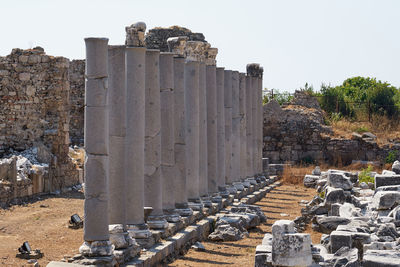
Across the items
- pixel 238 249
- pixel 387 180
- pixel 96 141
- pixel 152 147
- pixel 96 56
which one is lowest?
pixel 238 249

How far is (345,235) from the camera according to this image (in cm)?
948

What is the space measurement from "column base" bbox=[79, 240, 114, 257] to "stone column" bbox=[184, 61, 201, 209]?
237 inches

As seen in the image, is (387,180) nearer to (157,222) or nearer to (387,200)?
(387,200)

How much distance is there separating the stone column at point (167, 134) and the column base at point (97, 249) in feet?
13.0

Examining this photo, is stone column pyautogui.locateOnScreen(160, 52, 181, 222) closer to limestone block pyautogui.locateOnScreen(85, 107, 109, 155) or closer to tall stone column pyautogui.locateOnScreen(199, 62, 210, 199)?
tall stone column pyautogui.locateOnScreen(199, 62, 210, 199)

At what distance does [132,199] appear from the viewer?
34.0ft

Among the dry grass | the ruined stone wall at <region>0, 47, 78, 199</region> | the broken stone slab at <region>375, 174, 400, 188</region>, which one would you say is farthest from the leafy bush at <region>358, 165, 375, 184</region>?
the ruined stone wall at <region>0, 47, 78, 199</region>

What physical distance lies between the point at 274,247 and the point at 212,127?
8.60 m

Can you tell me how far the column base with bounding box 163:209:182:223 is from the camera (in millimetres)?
12202

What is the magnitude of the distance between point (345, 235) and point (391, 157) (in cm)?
1933

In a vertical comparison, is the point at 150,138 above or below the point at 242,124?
below

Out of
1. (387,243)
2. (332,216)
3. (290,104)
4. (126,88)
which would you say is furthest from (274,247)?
(290,104)

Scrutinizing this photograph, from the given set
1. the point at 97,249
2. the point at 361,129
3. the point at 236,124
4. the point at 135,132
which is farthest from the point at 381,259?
the point at 361,129

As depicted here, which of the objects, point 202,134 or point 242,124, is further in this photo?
point 242,124
